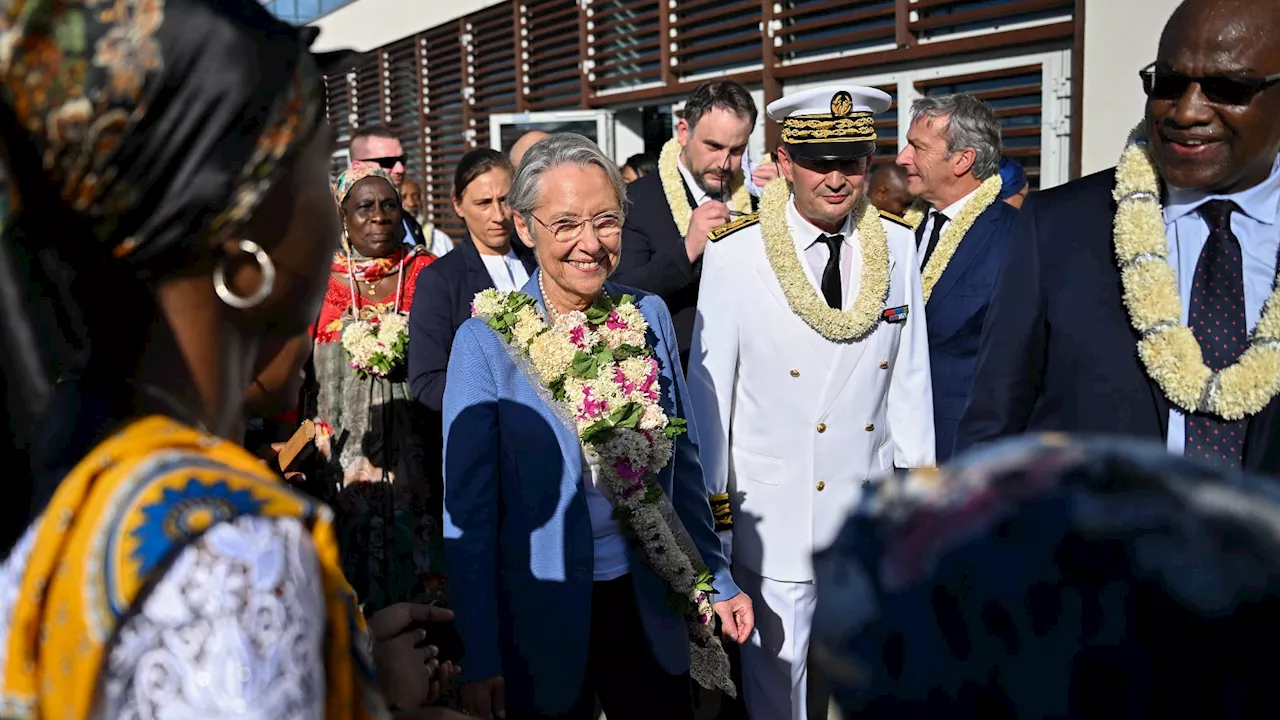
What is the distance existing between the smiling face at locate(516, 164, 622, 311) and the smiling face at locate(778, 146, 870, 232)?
867 mm

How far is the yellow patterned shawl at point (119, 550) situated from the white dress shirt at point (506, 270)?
3249mm

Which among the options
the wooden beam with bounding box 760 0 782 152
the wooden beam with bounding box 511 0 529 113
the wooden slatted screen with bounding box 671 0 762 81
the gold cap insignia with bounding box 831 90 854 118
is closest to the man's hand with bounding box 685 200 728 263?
the gold cap insignia with bounding box 831 90 854 118

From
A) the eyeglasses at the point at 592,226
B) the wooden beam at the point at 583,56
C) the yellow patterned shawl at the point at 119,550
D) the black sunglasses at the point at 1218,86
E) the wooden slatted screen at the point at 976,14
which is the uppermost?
the wooden beam at the point at 583,56

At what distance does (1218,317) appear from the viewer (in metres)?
2.20

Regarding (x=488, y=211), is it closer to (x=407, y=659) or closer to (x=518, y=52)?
(x=407, y=659)

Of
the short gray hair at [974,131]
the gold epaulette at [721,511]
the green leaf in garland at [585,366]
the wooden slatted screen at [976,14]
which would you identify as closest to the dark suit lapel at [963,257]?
the short gray hair at [974,131]

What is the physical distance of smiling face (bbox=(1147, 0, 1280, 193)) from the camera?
2068mm

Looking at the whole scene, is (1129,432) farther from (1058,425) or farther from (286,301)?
(286,301)

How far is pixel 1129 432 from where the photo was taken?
2.23m

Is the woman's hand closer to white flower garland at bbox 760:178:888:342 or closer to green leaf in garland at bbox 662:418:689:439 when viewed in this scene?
green leaf in garland at bbox 662:418:689:439

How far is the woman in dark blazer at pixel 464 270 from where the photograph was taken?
3.72 meters

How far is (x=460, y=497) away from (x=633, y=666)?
0.67m

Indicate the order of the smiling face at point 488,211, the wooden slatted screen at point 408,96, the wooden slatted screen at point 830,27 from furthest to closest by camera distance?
the wooden slatted screen at point 408,96 < the wooden slatted screen at point 830,27 < the smiling face at point 488,211

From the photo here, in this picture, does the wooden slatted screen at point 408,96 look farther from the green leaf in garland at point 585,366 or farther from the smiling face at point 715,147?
the green leaf in garland at point 585,366
